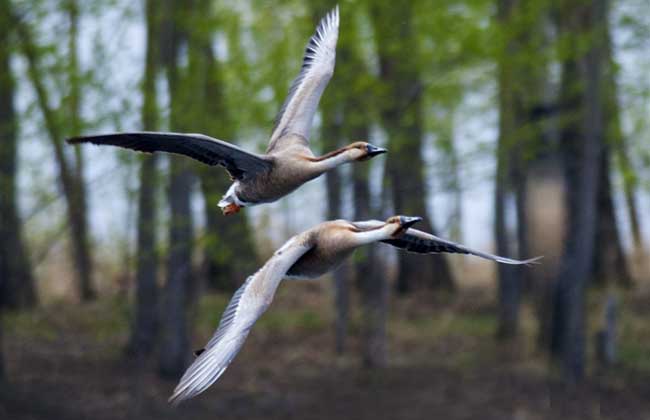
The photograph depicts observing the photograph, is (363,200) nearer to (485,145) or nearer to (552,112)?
(485,145)

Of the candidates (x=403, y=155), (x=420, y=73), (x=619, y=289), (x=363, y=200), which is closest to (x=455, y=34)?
(x=420, y=73)

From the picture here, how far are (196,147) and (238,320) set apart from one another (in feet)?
3.15

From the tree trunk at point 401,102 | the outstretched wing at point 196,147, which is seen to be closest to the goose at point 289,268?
the outstretched wing at point 196,147

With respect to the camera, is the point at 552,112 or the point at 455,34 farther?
the point at 552,112

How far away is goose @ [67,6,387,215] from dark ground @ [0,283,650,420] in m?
10.9

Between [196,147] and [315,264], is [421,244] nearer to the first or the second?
[315,264]

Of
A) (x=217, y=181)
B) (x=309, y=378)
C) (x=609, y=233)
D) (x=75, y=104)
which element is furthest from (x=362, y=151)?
(x=609, y=233)

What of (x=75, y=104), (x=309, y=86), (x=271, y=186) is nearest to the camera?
(x=271, y=186)

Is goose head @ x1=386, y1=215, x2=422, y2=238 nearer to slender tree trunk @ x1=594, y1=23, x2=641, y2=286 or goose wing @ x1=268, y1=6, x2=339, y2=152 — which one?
goose wing @ x1=268, y1=6, x2=339, y2=152

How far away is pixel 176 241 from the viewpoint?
1697 cm

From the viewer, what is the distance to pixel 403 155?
17.8 meters

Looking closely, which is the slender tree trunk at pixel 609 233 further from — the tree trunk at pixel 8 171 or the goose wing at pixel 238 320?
the goose wing at pixel 238 320

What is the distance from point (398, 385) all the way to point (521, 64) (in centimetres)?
612

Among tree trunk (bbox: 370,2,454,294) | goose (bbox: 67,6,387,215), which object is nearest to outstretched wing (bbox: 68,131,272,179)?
goose (bbox: 67,6,387,215)
